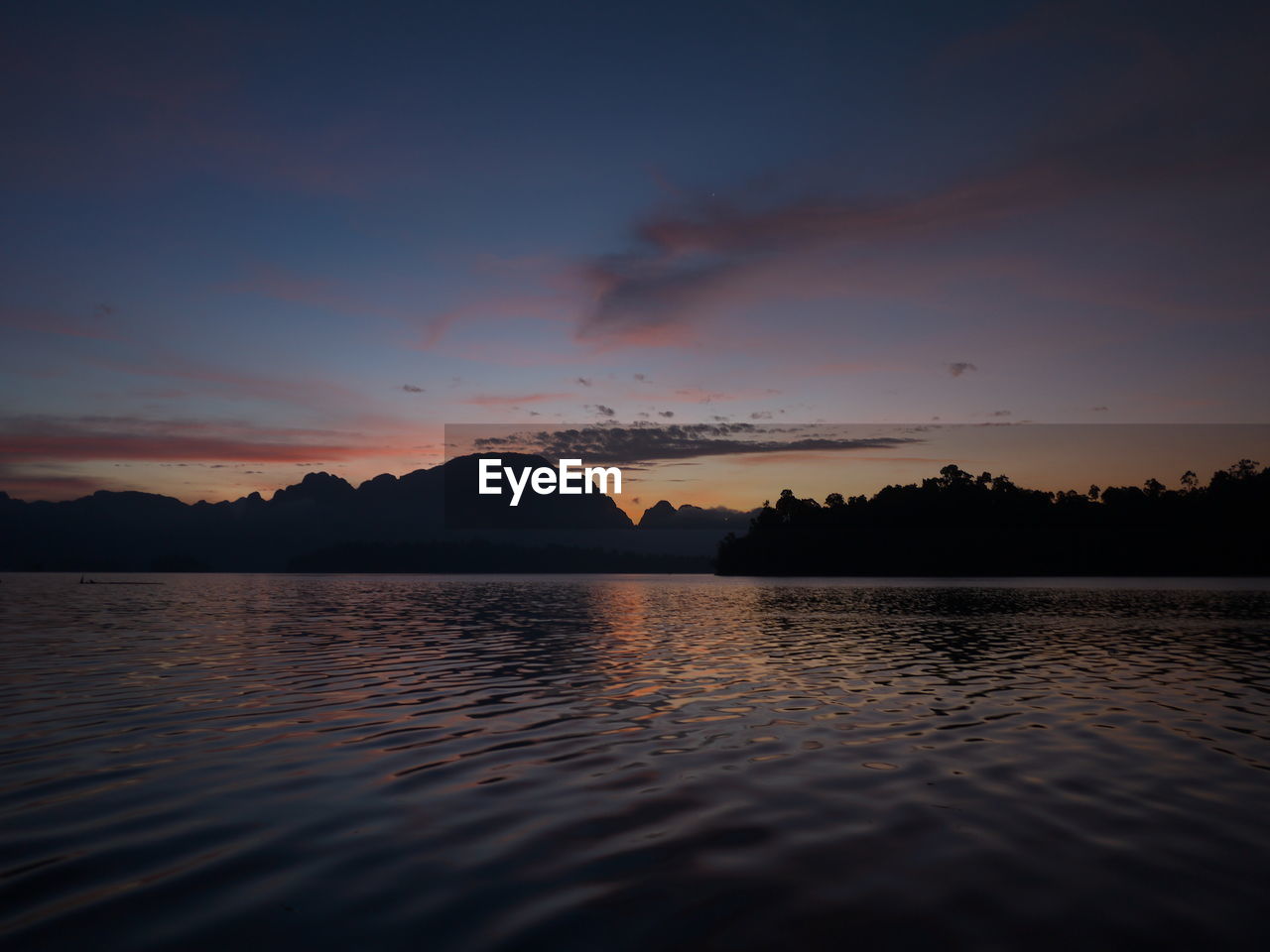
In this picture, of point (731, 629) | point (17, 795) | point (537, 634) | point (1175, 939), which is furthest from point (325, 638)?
point (1175, 939)

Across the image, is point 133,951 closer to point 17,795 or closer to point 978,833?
point 17,795

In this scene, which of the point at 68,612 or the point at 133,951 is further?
the point at 68,612

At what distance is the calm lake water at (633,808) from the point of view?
319 inches

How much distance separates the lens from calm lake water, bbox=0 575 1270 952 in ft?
26.6

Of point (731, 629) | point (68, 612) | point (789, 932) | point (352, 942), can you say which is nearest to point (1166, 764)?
point (789, 932)

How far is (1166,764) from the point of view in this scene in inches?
584

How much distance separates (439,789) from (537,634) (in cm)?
3215

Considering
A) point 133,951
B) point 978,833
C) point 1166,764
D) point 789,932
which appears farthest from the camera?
point 1166,764

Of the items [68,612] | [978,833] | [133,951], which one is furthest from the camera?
[68,612]

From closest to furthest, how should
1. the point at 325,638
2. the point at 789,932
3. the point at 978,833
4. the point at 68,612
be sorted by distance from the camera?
1. the point at 789,932
2. the point at 978,833
3. the point at 325,638
4. the point at 68,612

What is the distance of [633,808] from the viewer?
12.0 metres

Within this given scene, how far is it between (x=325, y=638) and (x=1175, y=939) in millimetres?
41253

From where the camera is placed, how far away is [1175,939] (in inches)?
303

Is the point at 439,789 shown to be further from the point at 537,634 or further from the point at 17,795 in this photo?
the point at 537,634
